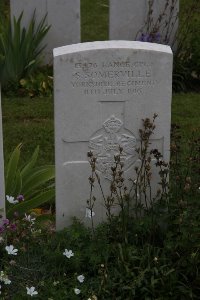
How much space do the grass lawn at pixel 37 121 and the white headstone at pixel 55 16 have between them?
101 centimetres

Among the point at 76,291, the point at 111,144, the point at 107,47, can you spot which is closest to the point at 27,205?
the point at 111,144

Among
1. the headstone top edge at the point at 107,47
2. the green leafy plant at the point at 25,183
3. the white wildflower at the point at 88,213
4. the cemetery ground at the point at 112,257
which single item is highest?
the headstone top edge at the point at 107,47

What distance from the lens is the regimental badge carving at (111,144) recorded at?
4234 millimetres

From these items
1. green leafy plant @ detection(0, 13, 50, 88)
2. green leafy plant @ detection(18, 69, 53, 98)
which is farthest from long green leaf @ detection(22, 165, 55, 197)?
green leafy plant @ detection(18, 69, 53, 98)

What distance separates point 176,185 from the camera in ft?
14.0

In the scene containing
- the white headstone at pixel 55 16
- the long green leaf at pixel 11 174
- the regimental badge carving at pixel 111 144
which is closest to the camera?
the regimental badge carving at pixel 111 144

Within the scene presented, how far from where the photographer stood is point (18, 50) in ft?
24.5

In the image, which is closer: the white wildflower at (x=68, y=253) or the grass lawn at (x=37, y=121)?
the white wildflower at (x=68, y=253)

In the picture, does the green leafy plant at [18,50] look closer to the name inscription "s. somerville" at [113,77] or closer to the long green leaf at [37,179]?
the long green leaf at [37,179]

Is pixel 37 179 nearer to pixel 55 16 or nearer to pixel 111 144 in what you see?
pixel 111 144

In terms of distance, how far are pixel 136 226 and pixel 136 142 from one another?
0.54m

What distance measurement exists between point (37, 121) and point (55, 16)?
69.2 inches

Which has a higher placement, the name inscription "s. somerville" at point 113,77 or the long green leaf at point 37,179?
the name inscription "s. somerville" at point 113,77

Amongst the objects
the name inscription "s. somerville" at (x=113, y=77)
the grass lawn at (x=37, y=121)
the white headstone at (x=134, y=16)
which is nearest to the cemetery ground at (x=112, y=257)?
the name inscription "s. somerville" at (x=113, y=77)
